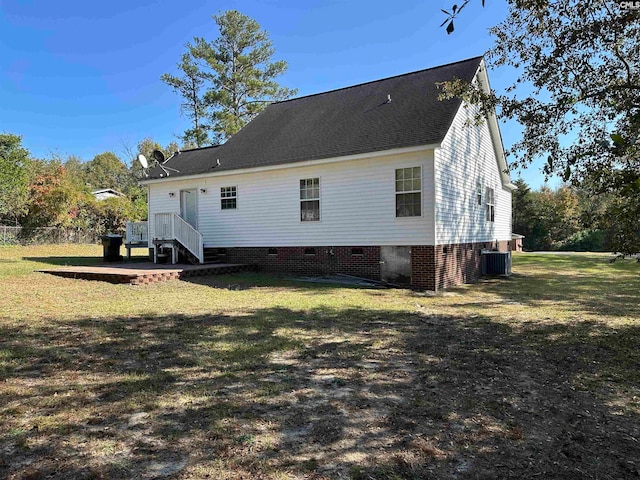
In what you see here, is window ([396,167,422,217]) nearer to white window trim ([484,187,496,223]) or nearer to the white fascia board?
the white fascia board

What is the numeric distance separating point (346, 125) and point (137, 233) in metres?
10.7

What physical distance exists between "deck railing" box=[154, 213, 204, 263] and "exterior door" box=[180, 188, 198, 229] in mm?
1191

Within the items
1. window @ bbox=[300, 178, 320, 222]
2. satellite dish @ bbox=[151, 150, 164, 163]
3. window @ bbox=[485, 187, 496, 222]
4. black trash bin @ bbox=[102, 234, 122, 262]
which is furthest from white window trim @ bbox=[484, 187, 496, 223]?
black trash bin @ bbox=[102, 234, 122, 262]

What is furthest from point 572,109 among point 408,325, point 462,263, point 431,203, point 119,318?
point 119,318

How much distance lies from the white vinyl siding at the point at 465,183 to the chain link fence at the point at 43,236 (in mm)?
24837

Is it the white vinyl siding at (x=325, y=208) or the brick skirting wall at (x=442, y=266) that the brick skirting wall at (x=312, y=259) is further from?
the brick skirting wall at (x=442, y=266)

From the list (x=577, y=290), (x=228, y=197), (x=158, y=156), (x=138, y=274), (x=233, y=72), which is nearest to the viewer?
(x=138, y=274)

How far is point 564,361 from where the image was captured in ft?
16.5

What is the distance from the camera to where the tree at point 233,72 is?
99.2 feet

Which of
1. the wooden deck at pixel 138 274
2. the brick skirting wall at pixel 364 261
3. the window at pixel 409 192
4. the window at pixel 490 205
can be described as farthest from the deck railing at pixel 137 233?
the window at pixel 490 205

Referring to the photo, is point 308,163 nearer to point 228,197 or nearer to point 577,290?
point 228,197

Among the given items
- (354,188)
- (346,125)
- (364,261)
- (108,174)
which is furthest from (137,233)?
(108,174)

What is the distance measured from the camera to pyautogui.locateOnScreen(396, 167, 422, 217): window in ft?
38.8

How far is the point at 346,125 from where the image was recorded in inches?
556
